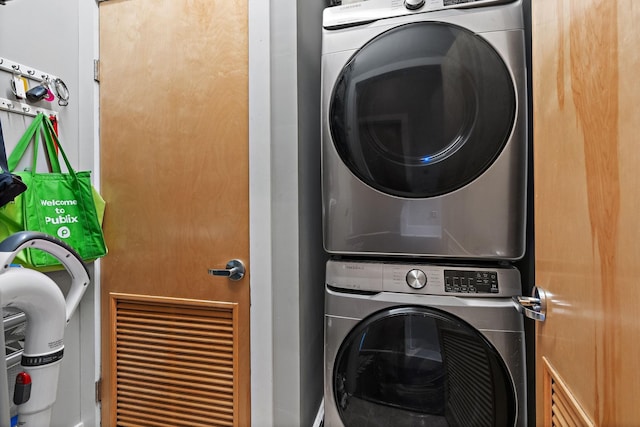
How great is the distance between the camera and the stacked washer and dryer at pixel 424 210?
39.9 inches

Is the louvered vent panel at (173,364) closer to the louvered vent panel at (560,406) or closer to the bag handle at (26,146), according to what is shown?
the bag handle at (26,146)

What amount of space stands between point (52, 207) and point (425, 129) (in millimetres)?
1402

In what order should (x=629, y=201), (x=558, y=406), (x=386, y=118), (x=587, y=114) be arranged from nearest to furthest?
(x=629, y=201) < (x=587, y=114) < (x=558, y=406) < (x=386, y=118)

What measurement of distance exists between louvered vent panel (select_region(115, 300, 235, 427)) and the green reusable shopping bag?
35 centimetres

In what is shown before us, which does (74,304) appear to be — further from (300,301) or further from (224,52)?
(224,52)

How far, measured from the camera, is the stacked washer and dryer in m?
1.01

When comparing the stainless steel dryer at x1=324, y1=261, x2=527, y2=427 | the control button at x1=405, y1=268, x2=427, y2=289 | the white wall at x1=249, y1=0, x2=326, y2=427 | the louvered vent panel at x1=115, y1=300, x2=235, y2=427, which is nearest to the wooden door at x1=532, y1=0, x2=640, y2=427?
the stainless steel dryer at x1=324, y1=261, x2=527, y2=427

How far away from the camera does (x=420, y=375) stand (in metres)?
1.08

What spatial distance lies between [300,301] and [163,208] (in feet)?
2.31

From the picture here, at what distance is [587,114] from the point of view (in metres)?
0.53

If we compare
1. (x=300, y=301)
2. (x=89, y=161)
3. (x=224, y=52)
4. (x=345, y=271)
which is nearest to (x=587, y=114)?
(x=345, y=271)

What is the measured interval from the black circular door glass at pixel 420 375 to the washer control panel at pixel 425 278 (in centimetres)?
8

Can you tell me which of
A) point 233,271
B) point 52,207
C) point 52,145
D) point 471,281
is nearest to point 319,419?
point 233,271

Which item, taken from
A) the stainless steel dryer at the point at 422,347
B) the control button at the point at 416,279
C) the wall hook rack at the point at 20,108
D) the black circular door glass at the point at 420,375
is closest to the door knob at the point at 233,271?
the stainless steel dryer at the point at 422,347
